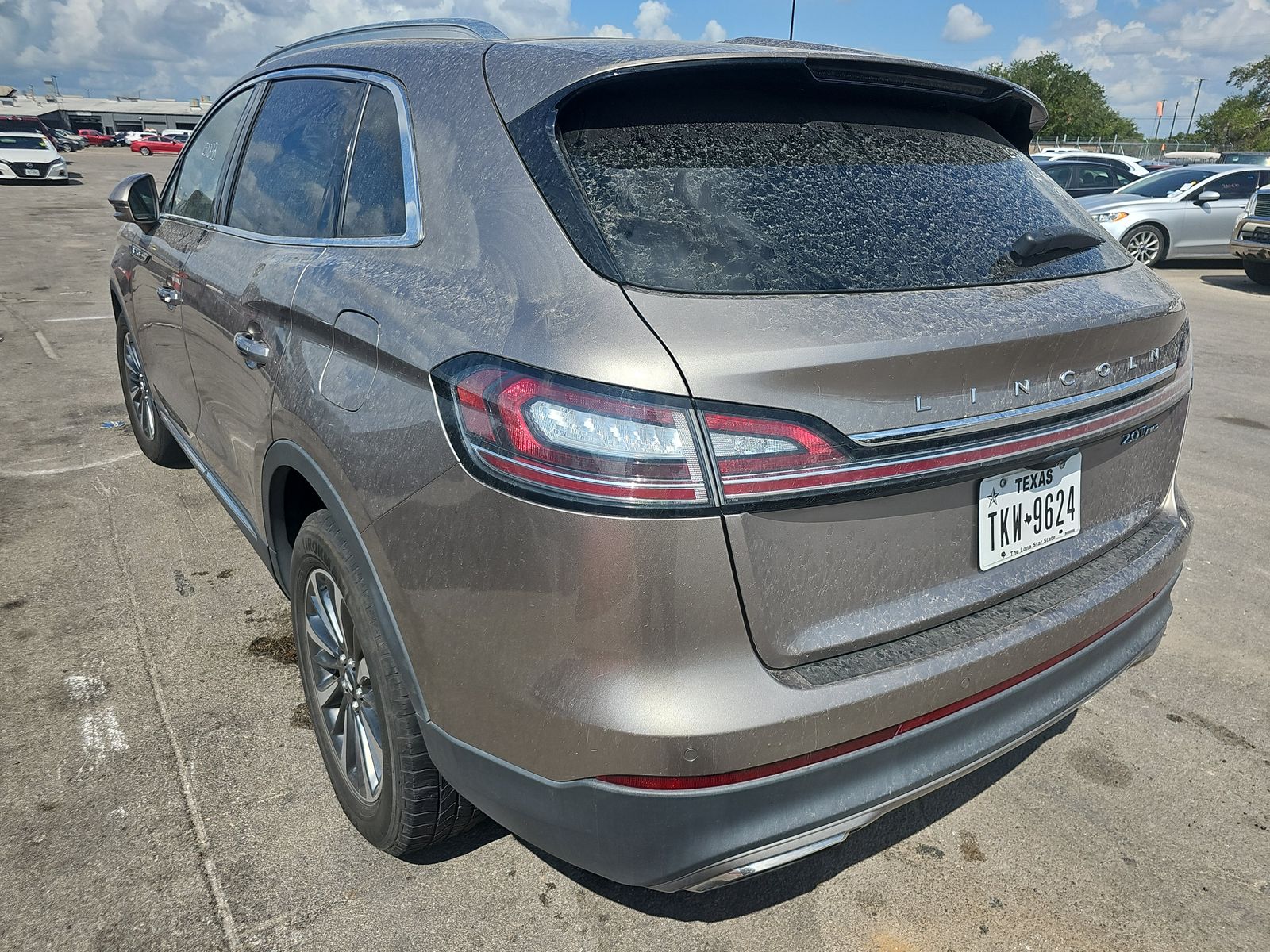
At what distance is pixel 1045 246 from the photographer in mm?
2094

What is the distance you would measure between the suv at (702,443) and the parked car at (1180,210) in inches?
513

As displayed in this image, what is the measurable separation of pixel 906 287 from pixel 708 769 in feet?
3.09

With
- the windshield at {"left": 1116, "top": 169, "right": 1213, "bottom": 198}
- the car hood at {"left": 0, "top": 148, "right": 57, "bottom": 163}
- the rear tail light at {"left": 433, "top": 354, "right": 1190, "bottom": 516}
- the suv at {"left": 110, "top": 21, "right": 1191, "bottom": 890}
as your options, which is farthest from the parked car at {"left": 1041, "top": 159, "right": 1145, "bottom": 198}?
the car hood at {"left": 0, "top": 148, "right": 57, "bottom": 163}

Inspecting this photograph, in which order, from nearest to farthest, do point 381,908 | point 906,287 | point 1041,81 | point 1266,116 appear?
point 906,287, point 381,908, point 1266,116, point 1041,81

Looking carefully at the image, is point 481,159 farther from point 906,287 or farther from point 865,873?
point 865,873

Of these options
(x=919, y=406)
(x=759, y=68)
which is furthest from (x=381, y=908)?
(x=759, y=68)

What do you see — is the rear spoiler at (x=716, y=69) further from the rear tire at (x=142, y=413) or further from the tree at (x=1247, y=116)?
the tree at (x=1247, y=116)

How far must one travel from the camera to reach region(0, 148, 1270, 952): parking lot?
6.91 feet

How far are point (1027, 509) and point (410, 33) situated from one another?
1973 mm

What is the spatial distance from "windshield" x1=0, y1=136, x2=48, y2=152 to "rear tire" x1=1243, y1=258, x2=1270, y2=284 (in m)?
31.9

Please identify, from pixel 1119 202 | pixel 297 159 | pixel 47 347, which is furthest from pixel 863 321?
pixel 1119 202

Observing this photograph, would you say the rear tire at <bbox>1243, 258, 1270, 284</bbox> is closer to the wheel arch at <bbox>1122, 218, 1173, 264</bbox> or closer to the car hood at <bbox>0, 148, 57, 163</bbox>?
the wheel arch at <bbox>1122, 218, 1173, 264</bbox>

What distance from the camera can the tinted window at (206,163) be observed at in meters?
3.29

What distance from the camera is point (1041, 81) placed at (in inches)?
2928
